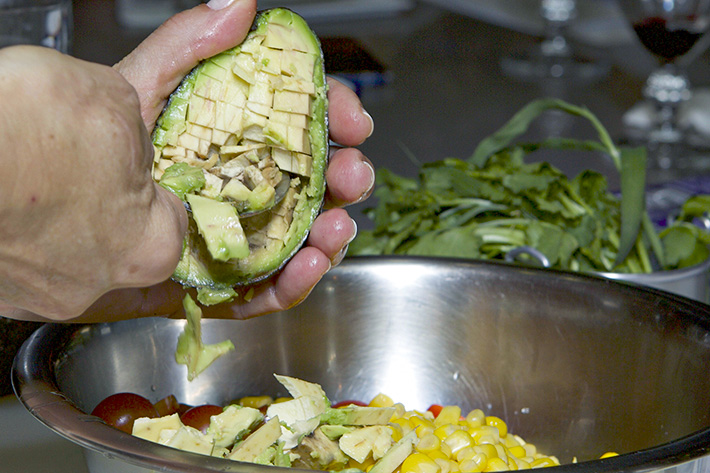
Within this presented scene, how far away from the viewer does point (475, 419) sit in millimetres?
1000

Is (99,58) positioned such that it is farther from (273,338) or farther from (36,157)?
(36,157)

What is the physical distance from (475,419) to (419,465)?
0.19m

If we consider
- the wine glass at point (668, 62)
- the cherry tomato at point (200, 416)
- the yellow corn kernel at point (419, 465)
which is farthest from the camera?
the wine glass at point (668, 62)

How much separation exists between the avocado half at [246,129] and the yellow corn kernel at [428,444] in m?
0.23

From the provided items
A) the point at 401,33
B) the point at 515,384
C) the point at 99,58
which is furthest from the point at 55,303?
the point at 401,33

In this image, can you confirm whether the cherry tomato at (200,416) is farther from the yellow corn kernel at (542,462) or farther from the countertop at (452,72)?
the countertop at (452,72)

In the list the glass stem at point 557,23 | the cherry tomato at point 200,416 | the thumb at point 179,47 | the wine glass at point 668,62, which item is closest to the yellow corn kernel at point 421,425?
the cherry tomato at point 200,416

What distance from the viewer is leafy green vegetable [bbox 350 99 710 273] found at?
1289 millimetres

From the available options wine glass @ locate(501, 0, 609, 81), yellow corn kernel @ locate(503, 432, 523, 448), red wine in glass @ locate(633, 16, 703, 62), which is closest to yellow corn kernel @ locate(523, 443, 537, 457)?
yellow corn kernel @ locate(503, 432, 523, 448)

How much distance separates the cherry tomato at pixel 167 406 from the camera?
0.97 m

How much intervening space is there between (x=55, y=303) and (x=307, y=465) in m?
0.31

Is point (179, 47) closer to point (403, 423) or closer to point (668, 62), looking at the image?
point (403, 423)

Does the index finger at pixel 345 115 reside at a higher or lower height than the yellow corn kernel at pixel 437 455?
higher

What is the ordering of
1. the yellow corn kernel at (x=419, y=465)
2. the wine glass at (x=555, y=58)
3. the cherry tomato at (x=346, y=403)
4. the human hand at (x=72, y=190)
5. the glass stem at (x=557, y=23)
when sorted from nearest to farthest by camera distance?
the human hand at (x=72, y=190) → the yellow corn kernel at (x=419, y=465) → the cherry tomato at (x=346, y=403) → the wine glass at (x=555, y=58) → the glass stem at (x=557, y=23)
